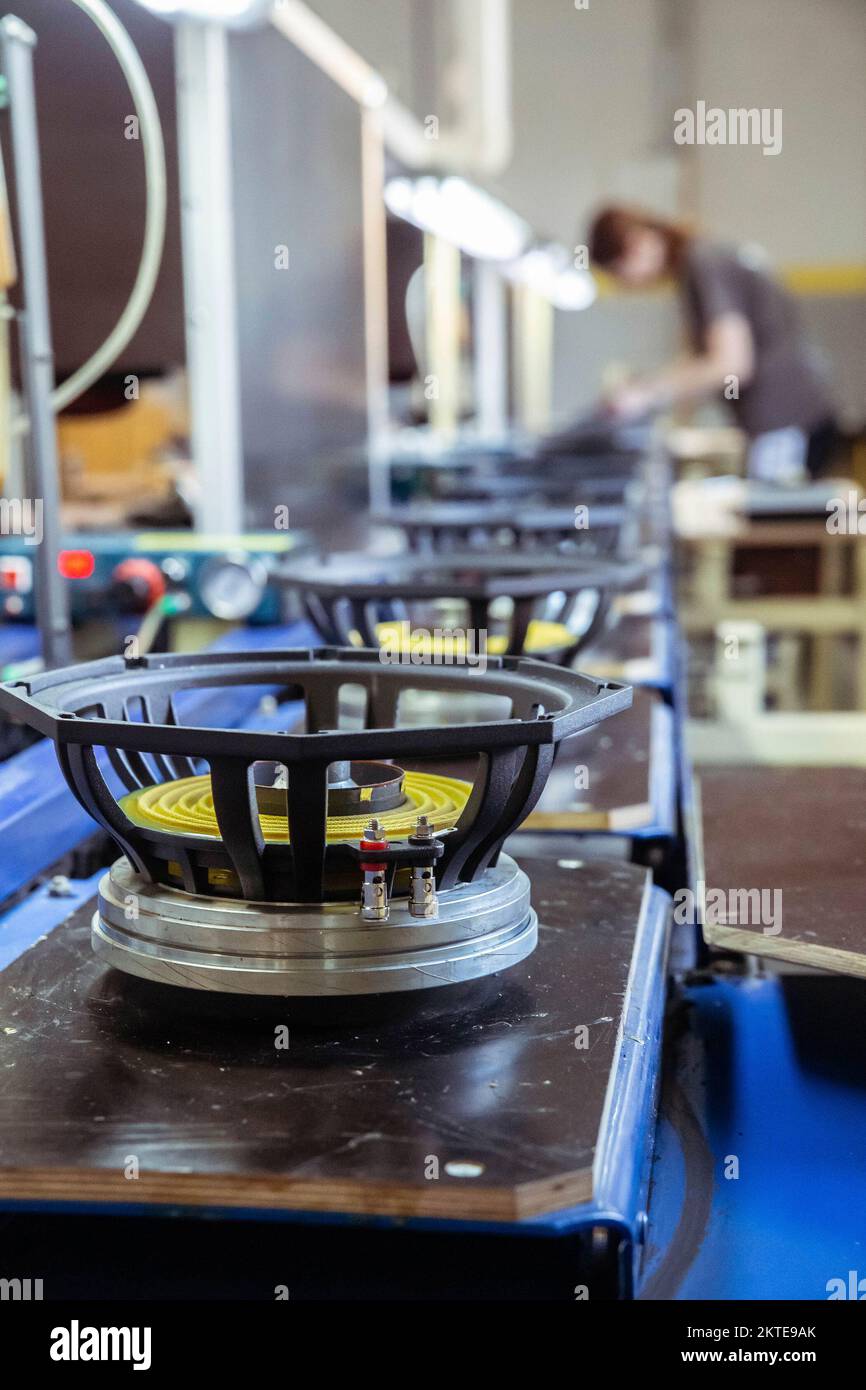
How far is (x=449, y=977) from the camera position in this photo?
85 cm

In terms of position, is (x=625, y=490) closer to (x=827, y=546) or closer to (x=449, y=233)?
(x=449, y=233)

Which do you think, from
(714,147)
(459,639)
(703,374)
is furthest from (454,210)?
(714,147)

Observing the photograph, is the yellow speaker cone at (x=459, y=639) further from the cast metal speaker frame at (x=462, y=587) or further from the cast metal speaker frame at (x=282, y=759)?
the cast metal speaker frame at (x=282, y=759)

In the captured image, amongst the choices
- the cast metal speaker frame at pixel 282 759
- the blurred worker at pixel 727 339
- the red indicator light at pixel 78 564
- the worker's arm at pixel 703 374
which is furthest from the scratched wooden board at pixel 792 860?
the worker's arm at pixel 703 374

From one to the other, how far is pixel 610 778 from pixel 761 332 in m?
5.06

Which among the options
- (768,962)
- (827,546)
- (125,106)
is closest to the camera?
(768,962)

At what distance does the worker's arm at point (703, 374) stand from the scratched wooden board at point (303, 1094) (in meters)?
4.56

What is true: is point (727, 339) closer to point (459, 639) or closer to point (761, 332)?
point (761, 332)

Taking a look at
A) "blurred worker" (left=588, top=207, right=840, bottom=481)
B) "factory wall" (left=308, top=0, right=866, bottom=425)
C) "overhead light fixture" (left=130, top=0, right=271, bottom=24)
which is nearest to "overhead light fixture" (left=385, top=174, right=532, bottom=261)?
"blurred worker" (left=588, top=207, right=840, bottom=481)

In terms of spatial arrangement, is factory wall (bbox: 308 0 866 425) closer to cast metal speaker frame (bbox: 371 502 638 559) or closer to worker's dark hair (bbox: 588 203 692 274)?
worker's dark hair (bbox: 588 203 692 274)

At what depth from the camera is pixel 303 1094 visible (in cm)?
75

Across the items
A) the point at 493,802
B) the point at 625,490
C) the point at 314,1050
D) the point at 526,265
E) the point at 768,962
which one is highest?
the point at 526,265

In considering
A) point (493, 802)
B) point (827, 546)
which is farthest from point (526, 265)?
point (493, 802)

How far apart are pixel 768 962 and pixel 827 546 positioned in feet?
13.3
